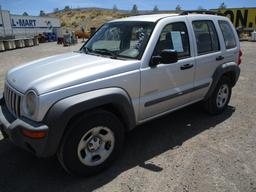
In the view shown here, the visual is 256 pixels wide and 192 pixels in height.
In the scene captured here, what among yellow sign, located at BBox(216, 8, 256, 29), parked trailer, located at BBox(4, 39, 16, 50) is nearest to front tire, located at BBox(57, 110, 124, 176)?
parked trailer, located at BBox(4, 39, 16, 50)

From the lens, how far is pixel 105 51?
4.04 metres

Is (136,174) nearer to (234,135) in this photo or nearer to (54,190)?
(54,190)

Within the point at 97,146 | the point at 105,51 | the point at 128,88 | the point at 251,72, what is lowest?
the point at 251,72

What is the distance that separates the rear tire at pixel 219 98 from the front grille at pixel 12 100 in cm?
340

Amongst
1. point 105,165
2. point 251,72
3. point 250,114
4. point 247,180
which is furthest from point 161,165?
point 251,72

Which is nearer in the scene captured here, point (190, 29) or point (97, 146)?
point (97, 146)

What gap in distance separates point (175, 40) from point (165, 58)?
23.8 inches

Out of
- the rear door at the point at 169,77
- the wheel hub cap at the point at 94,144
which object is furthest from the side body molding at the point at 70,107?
the rear door at the point at 169,77

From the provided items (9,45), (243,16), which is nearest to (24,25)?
(9,45)

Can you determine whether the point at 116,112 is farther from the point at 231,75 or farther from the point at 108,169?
the point at 231,75

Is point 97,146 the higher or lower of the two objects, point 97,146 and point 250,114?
the higher

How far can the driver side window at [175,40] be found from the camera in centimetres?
391

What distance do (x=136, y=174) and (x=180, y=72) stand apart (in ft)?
5.54

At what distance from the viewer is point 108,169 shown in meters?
3.56
